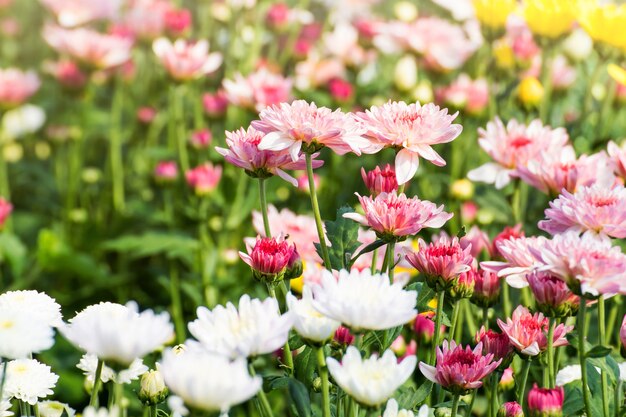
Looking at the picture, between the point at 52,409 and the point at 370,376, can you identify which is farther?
the point at 52,409

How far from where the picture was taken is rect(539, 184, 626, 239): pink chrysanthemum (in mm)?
881

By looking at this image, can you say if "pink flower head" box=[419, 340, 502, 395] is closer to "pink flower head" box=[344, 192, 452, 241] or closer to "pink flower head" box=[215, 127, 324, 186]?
"pink flower head" box=[344, 192, 452, 241]

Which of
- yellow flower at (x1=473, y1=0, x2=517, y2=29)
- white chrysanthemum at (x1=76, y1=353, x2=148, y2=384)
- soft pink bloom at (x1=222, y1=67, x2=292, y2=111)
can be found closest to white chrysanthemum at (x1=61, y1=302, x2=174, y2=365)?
white chrysanthemum at (x1=76, y1=353, x2=148, y2=384)

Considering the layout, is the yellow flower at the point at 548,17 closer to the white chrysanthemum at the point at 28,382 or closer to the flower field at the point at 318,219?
the flower field at the point at 318,219

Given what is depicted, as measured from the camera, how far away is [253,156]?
904 mm

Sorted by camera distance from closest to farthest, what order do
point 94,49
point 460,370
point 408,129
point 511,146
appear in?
point 460,370, point 408,129, point 511,146, point 94,49

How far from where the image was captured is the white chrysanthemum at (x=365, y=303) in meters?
0.69

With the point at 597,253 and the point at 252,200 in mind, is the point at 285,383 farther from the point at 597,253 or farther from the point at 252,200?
the point at 252,200

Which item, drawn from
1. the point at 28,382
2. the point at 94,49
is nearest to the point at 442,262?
the point at 28,382

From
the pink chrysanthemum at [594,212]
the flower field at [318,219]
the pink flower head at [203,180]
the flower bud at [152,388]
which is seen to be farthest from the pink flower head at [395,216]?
the pink flower head at [203,180]

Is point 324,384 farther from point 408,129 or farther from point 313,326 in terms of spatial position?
point 408,129

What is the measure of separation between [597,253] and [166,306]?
132 cm

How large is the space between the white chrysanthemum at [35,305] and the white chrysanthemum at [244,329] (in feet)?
0.48

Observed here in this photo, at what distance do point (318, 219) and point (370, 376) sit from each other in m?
0.24
